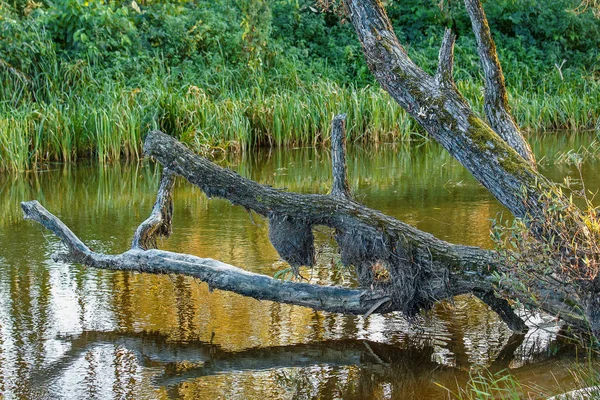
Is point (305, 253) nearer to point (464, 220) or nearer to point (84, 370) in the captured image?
point (84, 370)

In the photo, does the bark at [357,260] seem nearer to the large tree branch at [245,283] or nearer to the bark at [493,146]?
the large tree branch at [245,283]

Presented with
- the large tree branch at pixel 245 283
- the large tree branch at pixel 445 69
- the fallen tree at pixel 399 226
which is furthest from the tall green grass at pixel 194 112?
the large tree branch at pixel 445 69

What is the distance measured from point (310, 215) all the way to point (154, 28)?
510 inches

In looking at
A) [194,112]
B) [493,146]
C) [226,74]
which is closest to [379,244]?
[493,146]

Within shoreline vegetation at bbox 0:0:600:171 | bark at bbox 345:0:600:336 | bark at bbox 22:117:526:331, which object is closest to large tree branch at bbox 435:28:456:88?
bark at bbox 345:0:600:336

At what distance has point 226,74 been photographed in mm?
16062

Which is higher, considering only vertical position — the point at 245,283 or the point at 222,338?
the point at 245,283

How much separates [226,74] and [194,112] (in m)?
3.56

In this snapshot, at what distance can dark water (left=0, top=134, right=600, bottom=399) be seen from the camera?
4.40 meters

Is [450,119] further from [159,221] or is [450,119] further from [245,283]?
[159,221]

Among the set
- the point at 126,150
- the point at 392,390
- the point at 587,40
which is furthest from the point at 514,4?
the point at 392,390

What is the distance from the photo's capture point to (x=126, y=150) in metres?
12.6

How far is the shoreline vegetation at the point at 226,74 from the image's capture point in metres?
12.5

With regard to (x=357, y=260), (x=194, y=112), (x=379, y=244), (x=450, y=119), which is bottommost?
A: (x=357, y=260)
